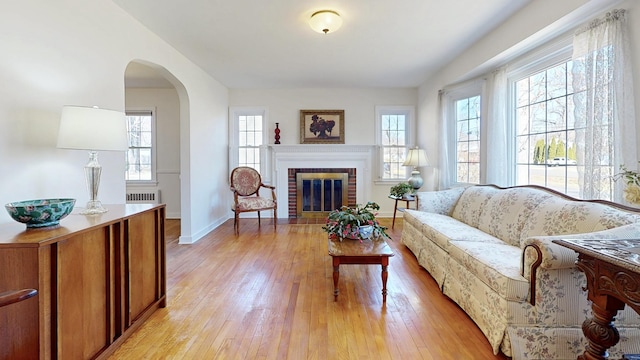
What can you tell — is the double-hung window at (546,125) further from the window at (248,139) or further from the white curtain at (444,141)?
the window at (248,139)

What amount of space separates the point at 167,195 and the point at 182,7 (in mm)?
3907

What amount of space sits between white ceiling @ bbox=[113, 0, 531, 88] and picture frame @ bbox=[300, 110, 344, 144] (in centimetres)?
91

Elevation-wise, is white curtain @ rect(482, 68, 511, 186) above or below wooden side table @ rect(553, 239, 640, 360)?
above

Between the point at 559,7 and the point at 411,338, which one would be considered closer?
the point at 411,338

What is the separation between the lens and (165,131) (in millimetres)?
5484

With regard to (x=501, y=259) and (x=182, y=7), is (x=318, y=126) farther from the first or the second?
(x=501, y=259)

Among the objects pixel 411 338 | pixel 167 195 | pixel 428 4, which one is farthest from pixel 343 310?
pixel 167 195

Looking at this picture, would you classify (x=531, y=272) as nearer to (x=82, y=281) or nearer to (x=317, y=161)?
(x=82, y=281)

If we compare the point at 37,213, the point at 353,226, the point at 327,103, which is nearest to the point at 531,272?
the point at 353,226

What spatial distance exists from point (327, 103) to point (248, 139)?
5.67 feet

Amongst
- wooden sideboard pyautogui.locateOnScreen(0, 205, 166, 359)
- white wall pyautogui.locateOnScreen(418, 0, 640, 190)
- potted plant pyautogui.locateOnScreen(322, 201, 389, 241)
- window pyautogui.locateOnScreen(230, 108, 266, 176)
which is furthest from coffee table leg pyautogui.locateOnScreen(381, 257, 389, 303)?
window pyautogui.locateOnScreen(230, 108, 266, 176)

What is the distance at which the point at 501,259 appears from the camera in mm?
1968

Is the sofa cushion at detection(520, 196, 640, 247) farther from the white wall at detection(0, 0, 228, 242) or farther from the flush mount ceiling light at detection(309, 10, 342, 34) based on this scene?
the white wall at detection(0, 0, 228, 242)

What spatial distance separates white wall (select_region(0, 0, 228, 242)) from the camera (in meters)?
1.69
